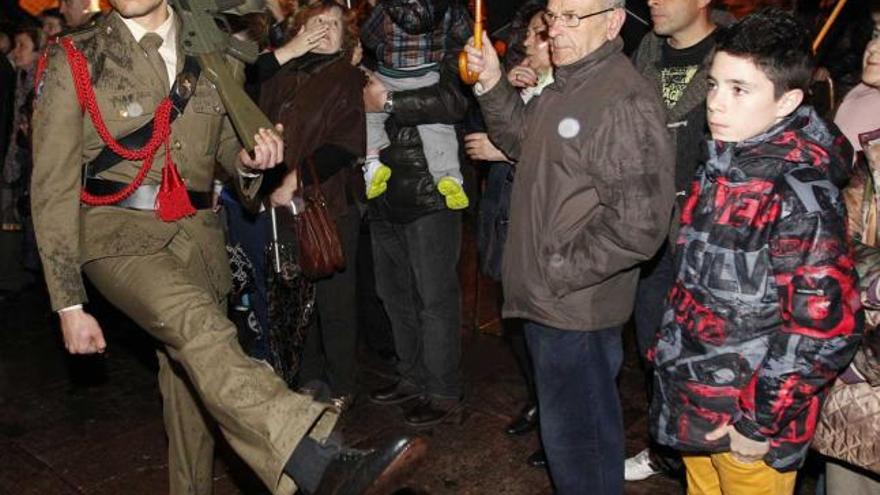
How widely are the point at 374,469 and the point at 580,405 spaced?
81 centimetres

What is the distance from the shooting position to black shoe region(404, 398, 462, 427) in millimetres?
4359

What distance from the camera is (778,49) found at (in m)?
2.37

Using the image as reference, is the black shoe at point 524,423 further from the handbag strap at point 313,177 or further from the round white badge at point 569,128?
the round white badge at point 569,128

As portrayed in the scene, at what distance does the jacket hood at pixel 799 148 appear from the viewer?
2.32 metres

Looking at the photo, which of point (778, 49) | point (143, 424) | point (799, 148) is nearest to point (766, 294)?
point (799, 148)

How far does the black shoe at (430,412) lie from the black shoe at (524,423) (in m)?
0.33

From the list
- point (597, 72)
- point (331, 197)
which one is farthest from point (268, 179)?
point (597, 72)

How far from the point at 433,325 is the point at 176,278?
174 centimetres

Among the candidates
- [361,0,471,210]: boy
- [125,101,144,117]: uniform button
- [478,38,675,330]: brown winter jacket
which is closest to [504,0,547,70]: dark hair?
[361,0,471,210]: boy

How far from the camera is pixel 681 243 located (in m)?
2.56

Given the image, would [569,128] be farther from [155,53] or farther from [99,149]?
[99,149]

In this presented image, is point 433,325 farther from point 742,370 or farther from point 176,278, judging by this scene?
point 742,370

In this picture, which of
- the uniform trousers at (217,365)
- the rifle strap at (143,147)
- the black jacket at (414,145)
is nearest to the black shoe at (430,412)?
the black jacket at (414,145)

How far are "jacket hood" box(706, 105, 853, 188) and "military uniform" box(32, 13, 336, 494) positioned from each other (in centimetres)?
147
